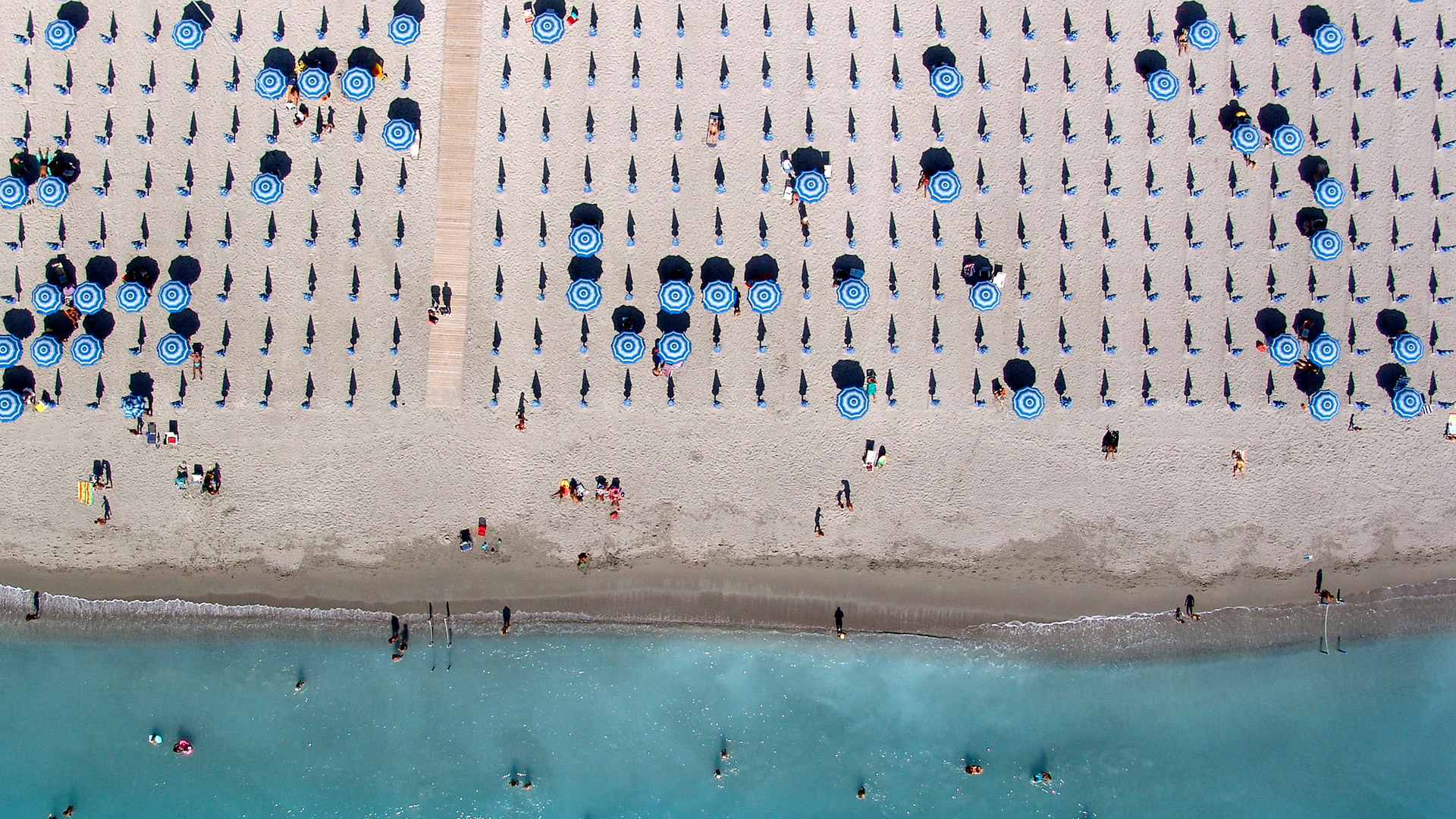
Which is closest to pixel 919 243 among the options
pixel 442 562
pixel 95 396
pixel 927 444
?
pixel 927 444

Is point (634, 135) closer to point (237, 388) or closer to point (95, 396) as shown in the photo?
point (237, 388)

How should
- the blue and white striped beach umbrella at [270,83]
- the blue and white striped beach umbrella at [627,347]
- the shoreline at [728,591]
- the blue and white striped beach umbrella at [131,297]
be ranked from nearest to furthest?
the blue and white striped beach umbrella at [131,297] → the blue and white striped beach umbrella at [627,347] → the blue and white striped beach umbrella at [270,83] → the shoreline at [728,591]

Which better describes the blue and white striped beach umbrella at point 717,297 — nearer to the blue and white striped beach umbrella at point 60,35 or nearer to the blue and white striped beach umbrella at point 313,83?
the blue and white striped beach umbrella at point 313,83

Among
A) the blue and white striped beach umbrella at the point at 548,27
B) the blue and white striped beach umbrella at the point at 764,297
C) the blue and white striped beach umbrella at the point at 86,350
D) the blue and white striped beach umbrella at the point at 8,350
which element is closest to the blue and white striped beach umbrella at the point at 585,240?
the blue and white striped beach umbrella at the point at 764,297

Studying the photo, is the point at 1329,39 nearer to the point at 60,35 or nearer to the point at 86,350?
the point at 60,35

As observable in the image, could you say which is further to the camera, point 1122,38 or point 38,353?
point 1122,38

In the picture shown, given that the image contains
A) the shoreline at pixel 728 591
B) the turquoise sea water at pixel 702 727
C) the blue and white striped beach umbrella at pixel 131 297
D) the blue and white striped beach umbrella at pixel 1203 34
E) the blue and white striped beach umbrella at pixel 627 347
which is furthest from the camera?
the turquoise sea water at pixel 702 727

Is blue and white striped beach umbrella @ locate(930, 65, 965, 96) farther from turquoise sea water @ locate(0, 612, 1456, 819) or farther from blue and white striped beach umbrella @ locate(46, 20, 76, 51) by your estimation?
blue and white striped beach umbrella @ locate(46, 20, 76, 51)
